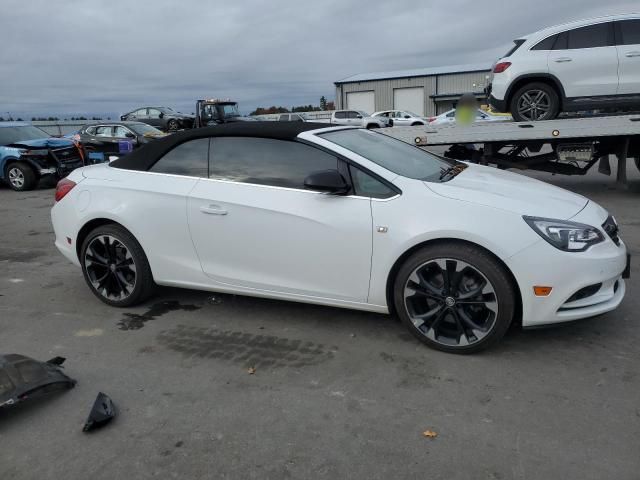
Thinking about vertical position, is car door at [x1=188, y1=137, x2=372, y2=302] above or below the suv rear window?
below

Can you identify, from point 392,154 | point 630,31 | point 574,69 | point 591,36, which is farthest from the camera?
point 574,69

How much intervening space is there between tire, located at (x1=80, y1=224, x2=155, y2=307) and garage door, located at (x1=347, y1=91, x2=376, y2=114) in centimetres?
4806

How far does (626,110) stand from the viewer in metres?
8.67

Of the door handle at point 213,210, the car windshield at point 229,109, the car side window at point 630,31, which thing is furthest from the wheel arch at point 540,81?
the car windshield at point 229,109

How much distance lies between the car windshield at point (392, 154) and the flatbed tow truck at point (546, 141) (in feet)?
16.1

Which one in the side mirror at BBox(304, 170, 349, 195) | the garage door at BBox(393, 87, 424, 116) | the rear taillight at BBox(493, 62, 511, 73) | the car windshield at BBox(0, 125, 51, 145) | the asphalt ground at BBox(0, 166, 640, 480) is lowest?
the asphalt ground at BBox(0, 166, 640, 480)

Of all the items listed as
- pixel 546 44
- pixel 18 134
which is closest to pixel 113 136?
pixel 18 134

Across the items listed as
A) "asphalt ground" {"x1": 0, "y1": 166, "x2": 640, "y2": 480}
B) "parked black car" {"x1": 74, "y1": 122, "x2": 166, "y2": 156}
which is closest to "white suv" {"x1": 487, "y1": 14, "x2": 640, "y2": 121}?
"asphalt ground" {"x1": 0, "y1": 166, "x2": 640, "y2": 480}

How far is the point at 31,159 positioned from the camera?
12.3 metres

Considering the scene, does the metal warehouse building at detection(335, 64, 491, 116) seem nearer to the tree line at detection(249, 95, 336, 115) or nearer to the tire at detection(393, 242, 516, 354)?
the tree line at detection(249, 95, 336, 115)

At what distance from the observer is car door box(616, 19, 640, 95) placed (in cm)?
809

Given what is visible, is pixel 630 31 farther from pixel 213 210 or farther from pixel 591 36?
pixel 213 210

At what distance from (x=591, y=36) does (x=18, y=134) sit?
1274 centimetres

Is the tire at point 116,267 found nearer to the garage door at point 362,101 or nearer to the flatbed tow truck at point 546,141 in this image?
the flatbed tow truck at point 546,141
